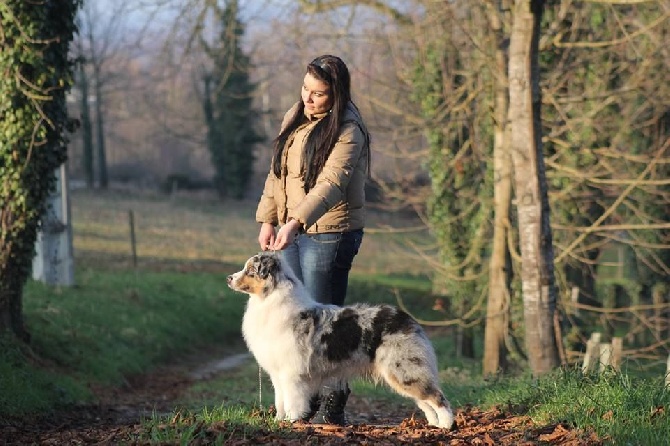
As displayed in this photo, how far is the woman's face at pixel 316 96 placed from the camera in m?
7.51

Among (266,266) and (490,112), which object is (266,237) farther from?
(490,112)

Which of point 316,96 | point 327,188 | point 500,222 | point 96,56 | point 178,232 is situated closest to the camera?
point 327,188

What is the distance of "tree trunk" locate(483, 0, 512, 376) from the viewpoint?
1642cm

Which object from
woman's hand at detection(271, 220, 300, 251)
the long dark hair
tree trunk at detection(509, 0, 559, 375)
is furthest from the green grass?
tree trunk at detection(509, 0, 559, 375)

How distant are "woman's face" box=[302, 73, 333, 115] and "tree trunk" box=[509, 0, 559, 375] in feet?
14.4

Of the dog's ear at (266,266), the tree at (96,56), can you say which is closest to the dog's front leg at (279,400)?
the dog's ear at (266,266)

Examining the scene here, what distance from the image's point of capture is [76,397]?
41.1 ft

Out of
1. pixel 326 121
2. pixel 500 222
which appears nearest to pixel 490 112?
pixel 500 222

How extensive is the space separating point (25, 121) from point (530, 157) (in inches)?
254

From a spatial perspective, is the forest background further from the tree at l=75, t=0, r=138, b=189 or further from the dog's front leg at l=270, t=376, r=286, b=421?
the tree at l=75, t=0, r=138, b=189

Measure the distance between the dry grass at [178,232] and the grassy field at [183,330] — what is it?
0.09m

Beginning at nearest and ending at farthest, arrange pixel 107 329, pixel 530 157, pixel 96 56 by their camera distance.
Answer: pixel 530 157 → pixel 107 329 → pixel 96 56

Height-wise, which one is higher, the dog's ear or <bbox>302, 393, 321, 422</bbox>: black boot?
the dog's ear

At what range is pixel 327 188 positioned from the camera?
7297 mm
